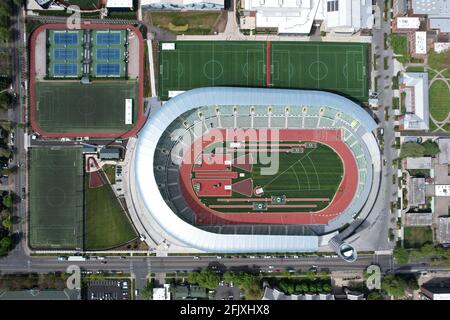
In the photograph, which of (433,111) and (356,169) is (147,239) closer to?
(356,169)

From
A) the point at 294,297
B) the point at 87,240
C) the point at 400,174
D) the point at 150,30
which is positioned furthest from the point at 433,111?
the point at 87,240

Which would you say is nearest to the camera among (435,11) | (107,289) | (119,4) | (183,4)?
(183,4)

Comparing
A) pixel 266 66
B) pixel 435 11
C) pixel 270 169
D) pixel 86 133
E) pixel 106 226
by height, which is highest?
pixel 435 11

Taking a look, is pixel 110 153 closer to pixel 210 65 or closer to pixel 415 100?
pixel 210 65

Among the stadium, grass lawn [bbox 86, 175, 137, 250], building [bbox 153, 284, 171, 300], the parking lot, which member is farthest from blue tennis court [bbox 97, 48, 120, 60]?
building [bbox 153, 284, 171, 300]

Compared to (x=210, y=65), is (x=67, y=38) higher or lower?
higher

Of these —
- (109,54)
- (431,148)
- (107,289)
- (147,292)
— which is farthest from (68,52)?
(431,148)

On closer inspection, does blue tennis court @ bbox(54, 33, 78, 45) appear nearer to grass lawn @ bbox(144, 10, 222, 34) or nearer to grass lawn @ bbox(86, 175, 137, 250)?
grass lawn @ bbox(144, 10, 222, 34)

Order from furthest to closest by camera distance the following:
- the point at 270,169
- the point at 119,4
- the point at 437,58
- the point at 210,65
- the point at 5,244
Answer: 1. the point at 437,58
2. the point at 270,169
3. the point at 210,65
4. the point at 119,4
5. the point at 5,244

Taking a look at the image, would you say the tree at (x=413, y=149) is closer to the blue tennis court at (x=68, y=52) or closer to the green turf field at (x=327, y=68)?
the green turf field at (x=327, y=68)
